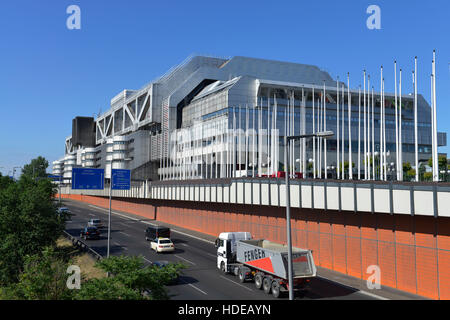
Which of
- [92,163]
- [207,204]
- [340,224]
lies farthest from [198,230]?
[92,163]

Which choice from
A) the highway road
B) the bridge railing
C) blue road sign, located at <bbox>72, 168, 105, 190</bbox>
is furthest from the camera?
blue road sign, located at <bbox>72, 168, 105, 190</bbox>

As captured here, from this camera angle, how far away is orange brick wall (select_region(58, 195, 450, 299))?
25.6 meters

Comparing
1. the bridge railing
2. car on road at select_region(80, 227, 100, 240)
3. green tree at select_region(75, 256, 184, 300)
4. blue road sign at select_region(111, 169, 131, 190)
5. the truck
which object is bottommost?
car on road at select_region(80, 227, 100, 240)

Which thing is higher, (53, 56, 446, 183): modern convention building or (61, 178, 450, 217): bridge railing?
(53, 56, 446, 183): modern convention building

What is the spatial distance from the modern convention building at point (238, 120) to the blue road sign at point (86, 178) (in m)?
32.2

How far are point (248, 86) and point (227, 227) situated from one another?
44.9 meters

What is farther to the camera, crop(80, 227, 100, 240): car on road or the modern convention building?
the modern convention building

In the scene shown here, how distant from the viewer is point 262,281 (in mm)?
27641

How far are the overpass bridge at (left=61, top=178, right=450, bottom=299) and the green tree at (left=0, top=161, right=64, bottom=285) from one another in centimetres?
2132

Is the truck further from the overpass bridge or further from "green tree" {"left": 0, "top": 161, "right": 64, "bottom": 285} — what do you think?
"green tree" {"left": 0, "top": 161, "right": 64, "bottom": 285}

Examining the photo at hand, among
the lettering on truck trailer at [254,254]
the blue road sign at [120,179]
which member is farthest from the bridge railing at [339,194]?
the blue road sign at [120,179]

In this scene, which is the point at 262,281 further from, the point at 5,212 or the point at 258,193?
the point at 5,212

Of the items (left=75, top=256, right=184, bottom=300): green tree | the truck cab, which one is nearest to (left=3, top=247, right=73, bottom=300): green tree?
(left=75, top=256, right=184, bottom=300): green tree

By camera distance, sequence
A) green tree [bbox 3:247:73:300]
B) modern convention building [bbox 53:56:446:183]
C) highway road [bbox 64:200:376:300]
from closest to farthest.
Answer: green tree [bbox 3:247:73:300] → highway road [bbox 64:200:376:300] → modern convention building [bbox 53:56:446:183]
